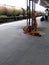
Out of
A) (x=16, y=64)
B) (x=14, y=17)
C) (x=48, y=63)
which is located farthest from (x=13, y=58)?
(x=14, y=17)

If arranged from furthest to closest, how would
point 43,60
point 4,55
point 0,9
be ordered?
point 0,9
point 4,55
point 43,60

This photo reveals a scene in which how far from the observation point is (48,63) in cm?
492

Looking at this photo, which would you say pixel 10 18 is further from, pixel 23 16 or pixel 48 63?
pixel 48 63

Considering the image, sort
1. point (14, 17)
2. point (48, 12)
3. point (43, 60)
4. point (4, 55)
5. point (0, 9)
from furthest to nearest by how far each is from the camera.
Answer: point (14, 17), point (48, 12), point (0, 9), point (4, 55), point (43, 60)

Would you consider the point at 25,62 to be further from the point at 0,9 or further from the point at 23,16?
the point at 23,16

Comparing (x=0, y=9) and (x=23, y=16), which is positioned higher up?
(x=0, y=9)

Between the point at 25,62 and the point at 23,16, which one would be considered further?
the point at 23,16

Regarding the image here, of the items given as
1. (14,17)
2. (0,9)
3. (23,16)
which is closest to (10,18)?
(14,17)

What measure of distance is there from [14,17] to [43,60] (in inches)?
969

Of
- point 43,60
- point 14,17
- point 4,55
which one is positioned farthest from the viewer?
point 14,17

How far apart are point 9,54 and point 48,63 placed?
146cm

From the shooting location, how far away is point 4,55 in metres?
5.73

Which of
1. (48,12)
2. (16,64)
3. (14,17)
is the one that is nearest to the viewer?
(16,64)

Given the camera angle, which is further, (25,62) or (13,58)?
(13,58)
